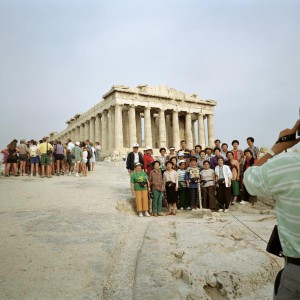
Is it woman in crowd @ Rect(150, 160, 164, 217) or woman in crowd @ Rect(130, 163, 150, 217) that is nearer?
woman in crowd @ Rect(130, 163, 150, 217)

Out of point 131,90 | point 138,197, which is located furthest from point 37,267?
point 131,90

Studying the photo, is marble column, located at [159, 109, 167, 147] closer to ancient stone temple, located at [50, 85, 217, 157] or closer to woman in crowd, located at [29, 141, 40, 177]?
ancient stone temple, located at [50, 85, 217, 157]

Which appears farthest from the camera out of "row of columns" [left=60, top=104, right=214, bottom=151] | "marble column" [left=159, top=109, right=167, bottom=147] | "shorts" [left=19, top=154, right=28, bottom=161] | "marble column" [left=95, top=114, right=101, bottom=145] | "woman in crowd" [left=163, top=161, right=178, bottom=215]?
"marble column" [left=95, top=114, right=101, bottom=145]

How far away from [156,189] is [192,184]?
4.42ft

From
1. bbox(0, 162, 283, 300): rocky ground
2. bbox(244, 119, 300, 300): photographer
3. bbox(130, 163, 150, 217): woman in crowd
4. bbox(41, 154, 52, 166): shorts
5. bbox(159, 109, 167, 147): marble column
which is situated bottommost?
bbox(0, 162, 283, 300): rocky ground

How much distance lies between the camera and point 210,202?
9.75 meters

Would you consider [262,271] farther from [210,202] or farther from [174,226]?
[210,202]

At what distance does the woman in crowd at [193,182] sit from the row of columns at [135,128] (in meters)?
21.3

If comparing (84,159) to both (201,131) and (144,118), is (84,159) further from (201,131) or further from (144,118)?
(201,131)

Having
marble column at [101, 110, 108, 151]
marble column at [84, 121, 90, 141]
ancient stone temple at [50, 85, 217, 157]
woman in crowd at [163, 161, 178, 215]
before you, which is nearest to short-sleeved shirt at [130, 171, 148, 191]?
woman in crowd at [163, 161, 178, 215]

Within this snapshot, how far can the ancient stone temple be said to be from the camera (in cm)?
3164

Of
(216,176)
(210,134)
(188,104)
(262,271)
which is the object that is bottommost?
(262,271)

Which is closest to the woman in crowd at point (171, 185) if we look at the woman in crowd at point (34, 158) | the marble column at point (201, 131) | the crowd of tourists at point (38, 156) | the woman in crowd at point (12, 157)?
the crowd of tourists at point (38, 156)

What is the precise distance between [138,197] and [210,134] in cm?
3147
